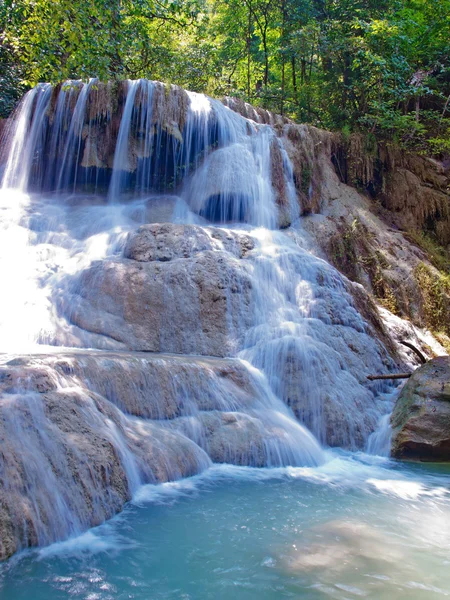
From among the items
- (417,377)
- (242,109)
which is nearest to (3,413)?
(417,377)

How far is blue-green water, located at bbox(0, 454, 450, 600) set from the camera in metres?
3.30

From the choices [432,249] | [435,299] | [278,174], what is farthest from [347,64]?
[435,299]

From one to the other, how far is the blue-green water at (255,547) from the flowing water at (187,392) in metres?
0.02

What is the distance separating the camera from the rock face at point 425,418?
6703 millimetres

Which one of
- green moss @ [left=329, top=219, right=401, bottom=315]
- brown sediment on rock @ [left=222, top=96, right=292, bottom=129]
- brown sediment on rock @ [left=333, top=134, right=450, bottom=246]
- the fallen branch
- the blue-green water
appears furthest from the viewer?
brown sediment on rock @ [left=333, top=134, right=450, bottom=246]

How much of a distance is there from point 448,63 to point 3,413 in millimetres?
17813

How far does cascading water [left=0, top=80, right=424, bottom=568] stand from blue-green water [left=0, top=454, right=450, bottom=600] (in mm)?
308

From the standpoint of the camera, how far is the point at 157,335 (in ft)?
26.4

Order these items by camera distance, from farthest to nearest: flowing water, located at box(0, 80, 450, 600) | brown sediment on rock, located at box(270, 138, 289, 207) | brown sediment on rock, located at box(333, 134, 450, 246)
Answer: brown sediment on rock, located at box(333, 134, 450, 246) → brown sediment on rock, located at box(270, 138, 289, 207) → flowing water, located at box(0, 80, 450, 600)

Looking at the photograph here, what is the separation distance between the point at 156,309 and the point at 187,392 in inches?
92.2

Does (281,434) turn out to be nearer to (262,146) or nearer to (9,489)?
(9,489)

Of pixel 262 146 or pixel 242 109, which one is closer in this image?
pixel 262 146

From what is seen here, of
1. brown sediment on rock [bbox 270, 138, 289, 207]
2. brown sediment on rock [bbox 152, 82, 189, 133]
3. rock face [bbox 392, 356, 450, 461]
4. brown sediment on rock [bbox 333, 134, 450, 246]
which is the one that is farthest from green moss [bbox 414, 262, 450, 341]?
brown sediment on rock [bbox 152, 82, 189, 133]

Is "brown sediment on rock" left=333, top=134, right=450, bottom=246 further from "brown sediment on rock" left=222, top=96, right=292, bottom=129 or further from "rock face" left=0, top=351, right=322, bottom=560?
"rock face" left=0, top=351, right=322, bottom=560
